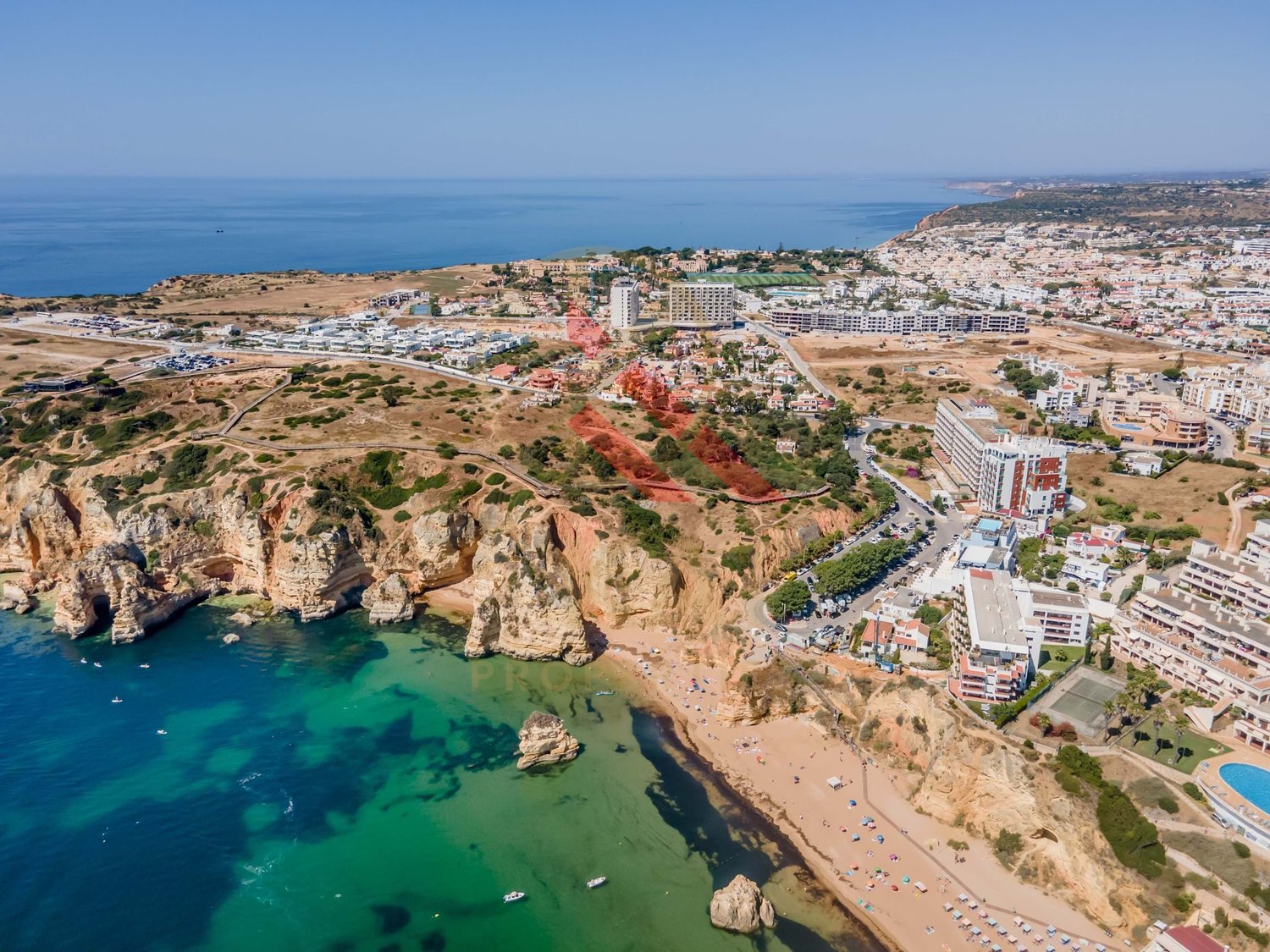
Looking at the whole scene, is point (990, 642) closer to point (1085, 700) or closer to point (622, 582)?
point (1085, 700)

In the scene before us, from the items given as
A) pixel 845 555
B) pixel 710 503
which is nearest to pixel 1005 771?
pixel 845 555

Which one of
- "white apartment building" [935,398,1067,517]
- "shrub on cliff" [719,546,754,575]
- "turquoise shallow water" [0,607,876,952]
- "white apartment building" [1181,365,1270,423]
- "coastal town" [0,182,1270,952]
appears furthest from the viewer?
"white apartment building" [1181,365,1270,423]

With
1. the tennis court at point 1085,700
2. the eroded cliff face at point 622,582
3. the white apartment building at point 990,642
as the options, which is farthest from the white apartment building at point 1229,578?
the eroded cliff face at point 622,582

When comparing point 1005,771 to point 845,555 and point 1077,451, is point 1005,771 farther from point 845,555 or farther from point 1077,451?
point 1077,451

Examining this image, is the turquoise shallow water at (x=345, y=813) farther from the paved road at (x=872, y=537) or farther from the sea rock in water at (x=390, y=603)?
the paved road at (x=872, y=537)

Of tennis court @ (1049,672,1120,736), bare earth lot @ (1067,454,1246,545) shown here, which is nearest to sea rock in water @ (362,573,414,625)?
tennis court @ (1049,672,1120,736)

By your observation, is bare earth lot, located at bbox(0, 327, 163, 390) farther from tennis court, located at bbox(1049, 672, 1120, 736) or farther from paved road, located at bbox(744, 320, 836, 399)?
tennis court, located at bbox(1049, 672, 1120, 736)

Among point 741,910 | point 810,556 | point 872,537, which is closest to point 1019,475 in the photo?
point 872,537
